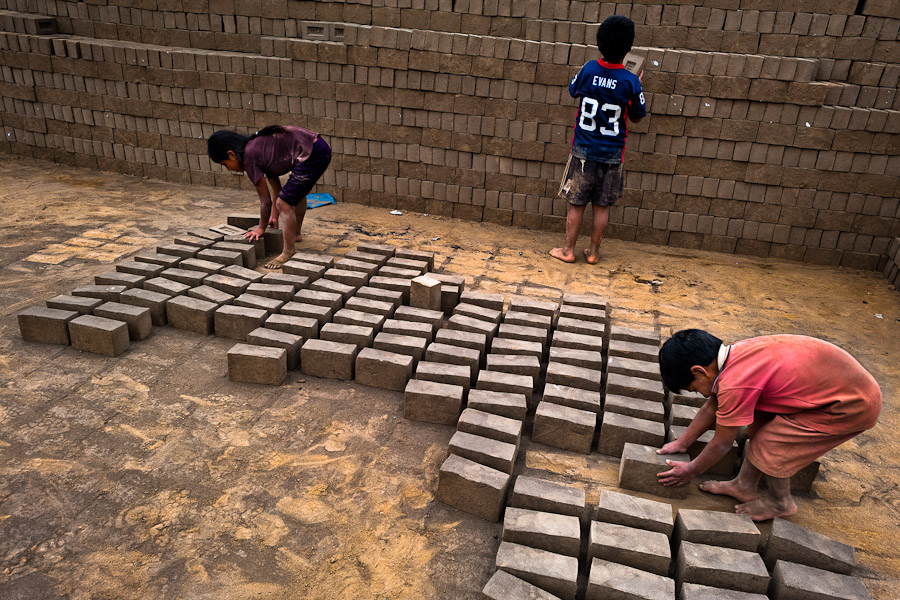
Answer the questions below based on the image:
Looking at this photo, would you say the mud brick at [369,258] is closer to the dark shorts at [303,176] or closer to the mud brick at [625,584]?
the dark shorts at [303,176]

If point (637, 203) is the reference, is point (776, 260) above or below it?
below

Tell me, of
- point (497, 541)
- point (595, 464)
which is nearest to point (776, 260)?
point (595, 464)

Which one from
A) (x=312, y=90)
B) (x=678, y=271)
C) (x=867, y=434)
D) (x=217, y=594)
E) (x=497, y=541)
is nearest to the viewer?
(x=217, y=594)

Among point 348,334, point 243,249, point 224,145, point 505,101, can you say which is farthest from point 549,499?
point 505,101

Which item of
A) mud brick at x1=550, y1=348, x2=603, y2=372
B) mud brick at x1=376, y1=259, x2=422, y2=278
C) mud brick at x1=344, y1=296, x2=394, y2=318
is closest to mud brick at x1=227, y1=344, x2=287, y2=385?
mud brick at x1=344, y1=296, x2=394, y2=318

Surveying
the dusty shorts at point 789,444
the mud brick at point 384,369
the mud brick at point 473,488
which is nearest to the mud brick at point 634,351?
the dusty shorts at point 789,444

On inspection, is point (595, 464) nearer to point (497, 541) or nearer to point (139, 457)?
point (497, 541)

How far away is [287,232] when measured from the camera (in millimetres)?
5906

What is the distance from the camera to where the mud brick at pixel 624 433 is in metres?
3.47

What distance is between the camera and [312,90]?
25.0ft

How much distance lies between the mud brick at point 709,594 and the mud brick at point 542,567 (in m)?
0.45

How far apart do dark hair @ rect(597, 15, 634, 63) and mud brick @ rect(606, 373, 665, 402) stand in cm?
323

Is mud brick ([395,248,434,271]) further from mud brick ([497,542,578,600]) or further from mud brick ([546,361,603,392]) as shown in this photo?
mud brick ([497,542,578,600])

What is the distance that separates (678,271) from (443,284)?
2.78 metres
